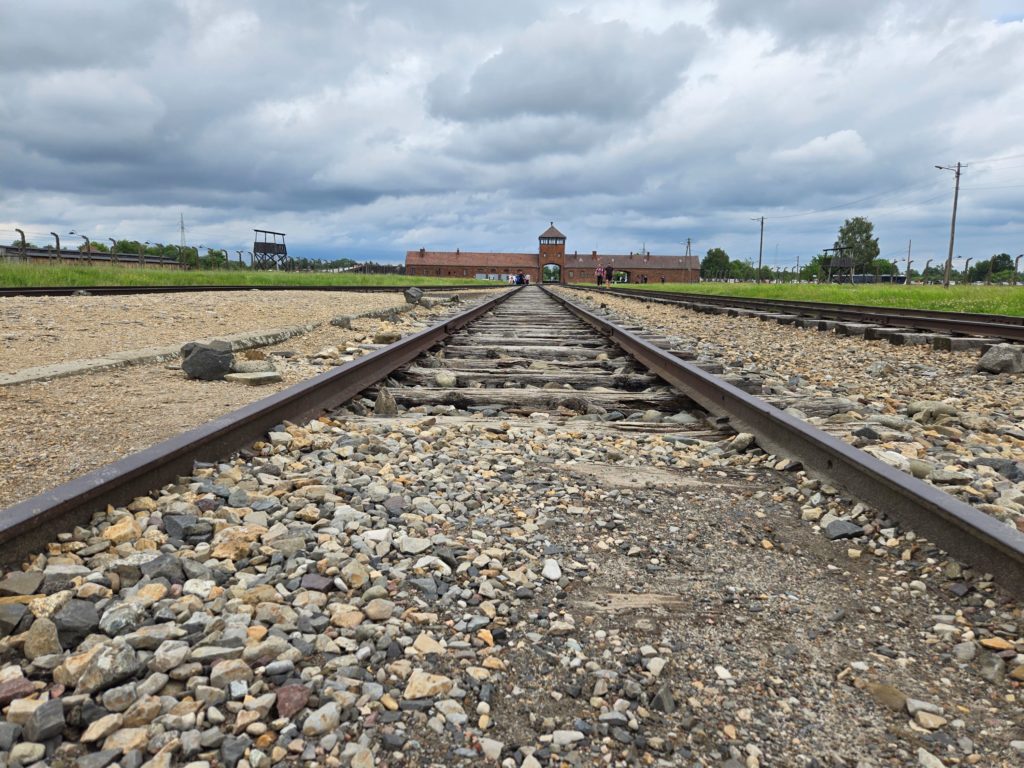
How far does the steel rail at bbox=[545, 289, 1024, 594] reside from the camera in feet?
5.33

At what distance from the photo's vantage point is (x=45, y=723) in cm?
112

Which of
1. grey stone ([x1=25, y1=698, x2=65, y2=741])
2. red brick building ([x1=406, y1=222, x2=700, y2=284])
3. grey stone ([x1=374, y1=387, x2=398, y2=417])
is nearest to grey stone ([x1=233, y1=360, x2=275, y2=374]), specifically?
grey stone ([x1=374, y1=387, x2=398, y2=417])

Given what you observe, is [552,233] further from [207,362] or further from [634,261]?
[207,362]

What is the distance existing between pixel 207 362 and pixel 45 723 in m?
3.65

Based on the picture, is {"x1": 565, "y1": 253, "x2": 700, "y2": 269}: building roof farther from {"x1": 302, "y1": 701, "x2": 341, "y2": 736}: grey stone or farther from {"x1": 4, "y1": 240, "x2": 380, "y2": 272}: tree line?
{"x1": 302, "y1": 701, "x2": 341, "y2": 736}: grey stone

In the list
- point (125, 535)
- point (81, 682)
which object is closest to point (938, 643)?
point (81, 682)

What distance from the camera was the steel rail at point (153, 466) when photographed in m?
1.62

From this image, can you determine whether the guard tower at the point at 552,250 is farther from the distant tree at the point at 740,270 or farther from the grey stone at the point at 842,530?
the grey stone at the point at 842,530

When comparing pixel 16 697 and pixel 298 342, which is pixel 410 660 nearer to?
pixel 16 697

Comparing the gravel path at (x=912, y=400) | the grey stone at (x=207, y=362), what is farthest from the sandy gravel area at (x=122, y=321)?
the gravel path at (x=912, y=400)

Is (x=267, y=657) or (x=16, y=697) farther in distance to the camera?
(x=267, y=657)

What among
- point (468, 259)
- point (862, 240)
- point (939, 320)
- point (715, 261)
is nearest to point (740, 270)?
point (715, 261)

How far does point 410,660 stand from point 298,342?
6253 mm

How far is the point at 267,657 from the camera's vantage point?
1357 millimetres
